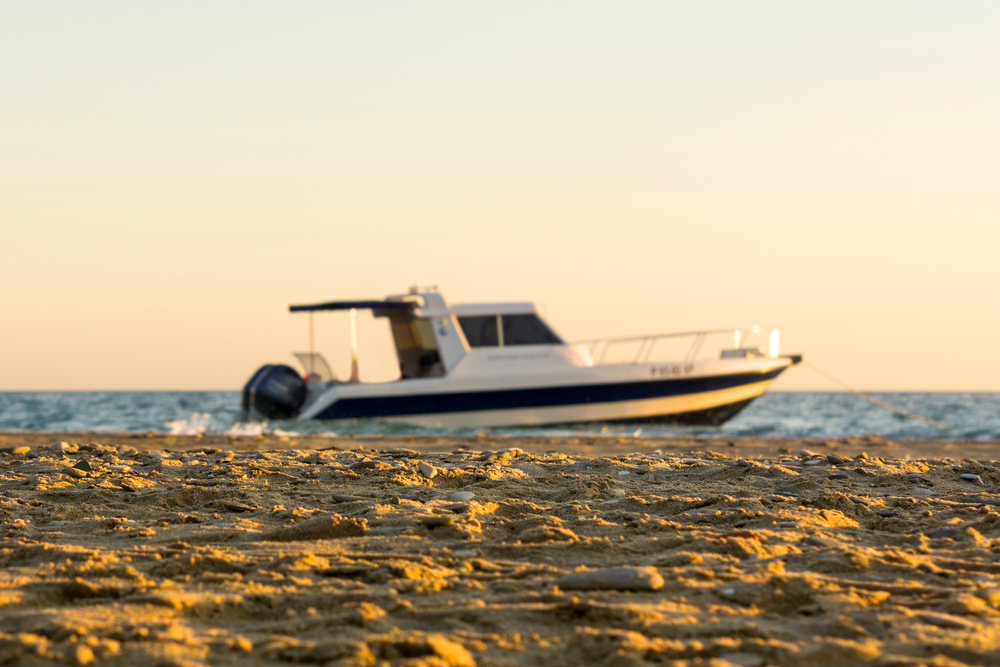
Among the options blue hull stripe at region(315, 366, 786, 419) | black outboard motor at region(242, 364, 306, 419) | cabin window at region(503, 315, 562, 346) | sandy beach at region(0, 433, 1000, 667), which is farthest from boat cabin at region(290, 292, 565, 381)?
sandy beach at region(0, 433, 1000, 667)

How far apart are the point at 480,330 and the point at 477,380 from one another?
0.94 metres

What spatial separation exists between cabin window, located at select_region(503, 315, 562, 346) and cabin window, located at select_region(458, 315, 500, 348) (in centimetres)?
22

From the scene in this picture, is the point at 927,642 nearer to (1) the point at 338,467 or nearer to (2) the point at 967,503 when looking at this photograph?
(2) the point at 967,503

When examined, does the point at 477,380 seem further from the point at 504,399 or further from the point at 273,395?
the point at 273,395

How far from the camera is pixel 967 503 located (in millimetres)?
4059

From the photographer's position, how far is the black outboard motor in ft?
47.4

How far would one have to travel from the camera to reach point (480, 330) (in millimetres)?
14734

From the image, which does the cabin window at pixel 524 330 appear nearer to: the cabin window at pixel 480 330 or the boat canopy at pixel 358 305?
the cabin window at pixel 480 330

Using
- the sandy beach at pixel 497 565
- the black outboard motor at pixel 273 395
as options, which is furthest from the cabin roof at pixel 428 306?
the sandy beach at pixel 497 565

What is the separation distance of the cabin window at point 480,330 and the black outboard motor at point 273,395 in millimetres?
3113

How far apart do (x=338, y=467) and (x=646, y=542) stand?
2.37 meters

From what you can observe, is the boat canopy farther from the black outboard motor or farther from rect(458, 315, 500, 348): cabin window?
the black outboard motor

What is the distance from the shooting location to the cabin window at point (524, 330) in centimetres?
1482

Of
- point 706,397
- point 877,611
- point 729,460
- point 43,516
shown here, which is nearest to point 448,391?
point 706,397
